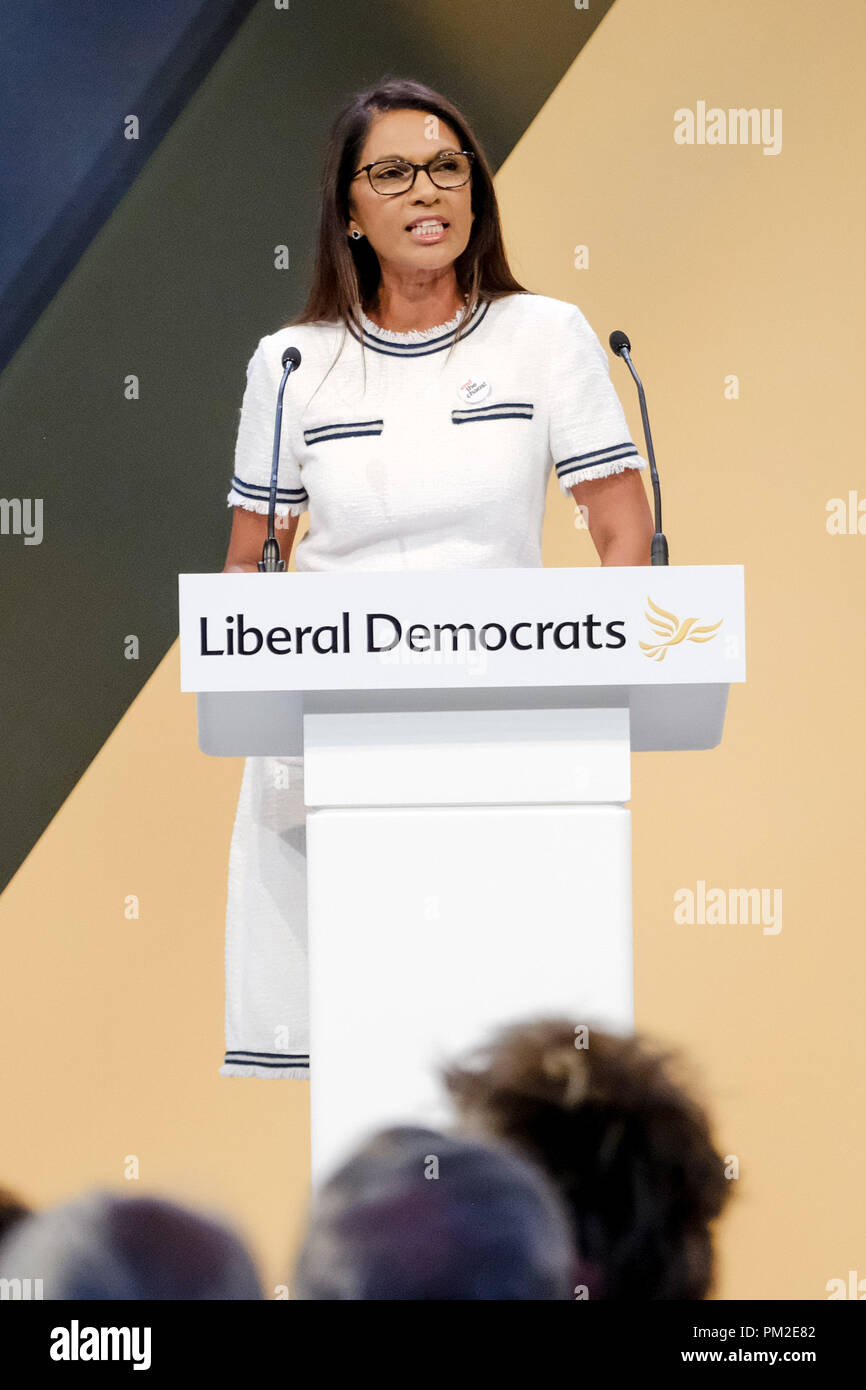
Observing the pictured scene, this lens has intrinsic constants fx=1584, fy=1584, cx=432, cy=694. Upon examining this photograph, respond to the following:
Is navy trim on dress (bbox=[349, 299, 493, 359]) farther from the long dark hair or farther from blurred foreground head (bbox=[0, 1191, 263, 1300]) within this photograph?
blurred foreground head (bbox=[0, 1191, 263, 1300])

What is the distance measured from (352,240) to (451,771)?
2.96ft

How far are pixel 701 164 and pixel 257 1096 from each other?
184cm

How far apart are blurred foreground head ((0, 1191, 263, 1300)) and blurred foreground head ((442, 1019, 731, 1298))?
0.30 metres

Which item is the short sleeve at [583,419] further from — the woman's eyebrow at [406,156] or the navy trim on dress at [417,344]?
the woman's eyebrow at [406,156]

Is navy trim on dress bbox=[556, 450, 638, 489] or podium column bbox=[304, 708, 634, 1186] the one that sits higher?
navy trim on dress bbox=[556, 450, 638, 489]

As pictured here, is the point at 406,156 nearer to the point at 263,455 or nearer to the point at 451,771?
the point at 263,455

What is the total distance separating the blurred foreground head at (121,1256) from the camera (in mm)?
1593

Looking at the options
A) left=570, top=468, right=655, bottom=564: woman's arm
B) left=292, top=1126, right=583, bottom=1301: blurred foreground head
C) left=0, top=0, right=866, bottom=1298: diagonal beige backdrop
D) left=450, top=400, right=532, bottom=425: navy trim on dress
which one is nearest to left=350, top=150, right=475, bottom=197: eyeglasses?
left=450, top=400, right=532, bottom=425: navy trim on dress

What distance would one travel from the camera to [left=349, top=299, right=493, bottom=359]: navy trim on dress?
2.11 metres

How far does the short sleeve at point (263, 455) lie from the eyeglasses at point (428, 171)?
0.87ft

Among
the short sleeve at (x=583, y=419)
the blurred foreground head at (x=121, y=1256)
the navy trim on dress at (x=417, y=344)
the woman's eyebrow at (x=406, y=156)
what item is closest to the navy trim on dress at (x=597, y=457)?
the short sleeve at (x=583, y=419)

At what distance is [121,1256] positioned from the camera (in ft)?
Answer: 5.23

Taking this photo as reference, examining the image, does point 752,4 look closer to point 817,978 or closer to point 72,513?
point 72,513

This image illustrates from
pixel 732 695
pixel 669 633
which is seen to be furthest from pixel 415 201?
pixel 732 695
